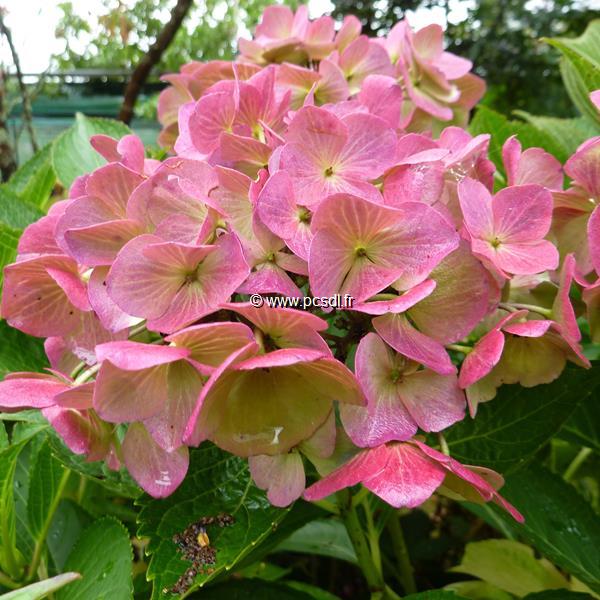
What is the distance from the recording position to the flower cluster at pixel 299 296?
1.21 feet

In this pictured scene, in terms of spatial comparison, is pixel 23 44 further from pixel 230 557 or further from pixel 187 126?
pixel 230 557

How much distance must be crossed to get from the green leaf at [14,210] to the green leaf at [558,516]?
590 millimetres

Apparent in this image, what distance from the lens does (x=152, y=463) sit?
Result: 0.41 metres

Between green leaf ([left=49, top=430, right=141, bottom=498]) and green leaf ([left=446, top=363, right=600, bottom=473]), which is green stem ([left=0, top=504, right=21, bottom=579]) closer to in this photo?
green leaf ([left=49, top=430, right=141, bottom=498])

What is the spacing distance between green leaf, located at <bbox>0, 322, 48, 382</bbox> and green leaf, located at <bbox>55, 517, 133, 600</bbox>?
16 centimetres

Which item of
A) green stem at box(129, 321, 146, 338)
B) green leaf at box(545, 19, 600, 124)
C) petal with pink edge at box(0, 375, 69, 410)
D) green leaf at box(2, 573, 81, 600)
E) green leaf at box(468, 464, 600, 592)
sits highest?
green leaf at box(545, 19, 600, 124)

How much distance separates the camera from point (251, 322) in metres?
0.38

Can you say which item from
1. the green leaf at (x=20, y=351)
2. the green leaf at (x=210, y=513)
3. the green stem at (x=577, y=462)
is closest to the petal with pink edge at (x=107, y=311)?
the green leaf at (x=210, y=513)

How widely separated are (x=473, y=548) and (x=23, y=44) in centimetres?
154

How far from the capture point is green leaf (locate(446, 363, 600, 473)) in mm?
527

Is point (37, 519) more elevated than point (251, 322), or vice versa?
point (251, 322)

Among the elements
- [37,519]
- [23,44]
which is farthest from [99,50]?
[37,519]

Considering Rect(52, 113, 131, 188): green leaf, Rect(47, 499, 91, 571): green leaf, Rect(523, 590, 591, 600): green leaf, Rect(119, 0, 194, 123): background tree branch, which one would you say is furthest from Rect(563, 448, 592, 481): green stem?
Rect(119, 0, 194, 123): background tree branch

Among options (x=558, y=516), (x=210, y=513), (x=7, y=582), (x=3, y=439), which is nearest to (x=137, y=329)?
(x=210, y=513)
